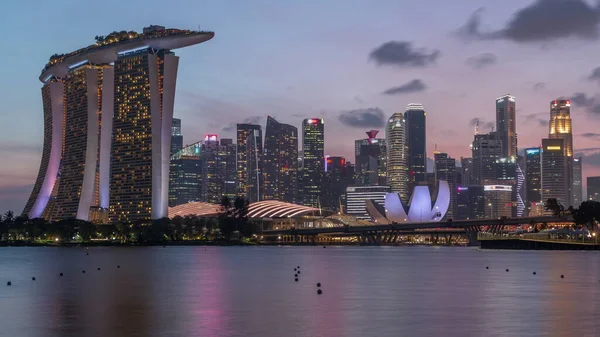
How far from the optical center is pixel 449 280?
75.9m

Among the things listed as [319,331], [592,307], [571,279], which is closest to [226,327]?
[319,331]

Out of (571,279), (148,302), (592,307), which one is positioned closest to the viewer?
(592,307)

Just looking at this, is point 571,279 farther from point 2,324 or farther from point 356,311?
point 2,324

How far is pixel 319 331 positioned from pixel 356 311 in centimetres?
915

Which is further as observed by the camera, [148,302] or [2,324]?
[148,302]

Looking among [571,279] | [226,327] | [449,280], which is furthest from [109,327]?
[571,279]

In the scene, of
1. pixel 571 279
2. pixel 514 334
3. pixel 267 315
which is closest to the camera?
pixel 514 334

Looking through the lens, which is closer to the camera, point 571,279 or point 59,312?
point 59,312

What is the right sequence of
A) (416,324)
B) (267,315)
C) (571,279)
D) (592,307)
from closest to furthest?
(416,324) → (267,315) → (592,307) → (571,279)

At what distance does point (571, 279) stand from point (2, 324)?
165 feet

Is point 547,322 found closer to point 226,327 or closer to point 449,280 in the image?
point 226,327

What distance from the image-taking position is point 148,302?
5238 centimetres

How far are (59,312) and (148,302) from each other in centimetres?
694

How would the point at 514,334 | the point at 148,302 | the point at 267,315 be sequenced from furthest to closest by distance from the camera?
1. the point at 148,302
2. the point at 267,315
3. the point at 514,334
